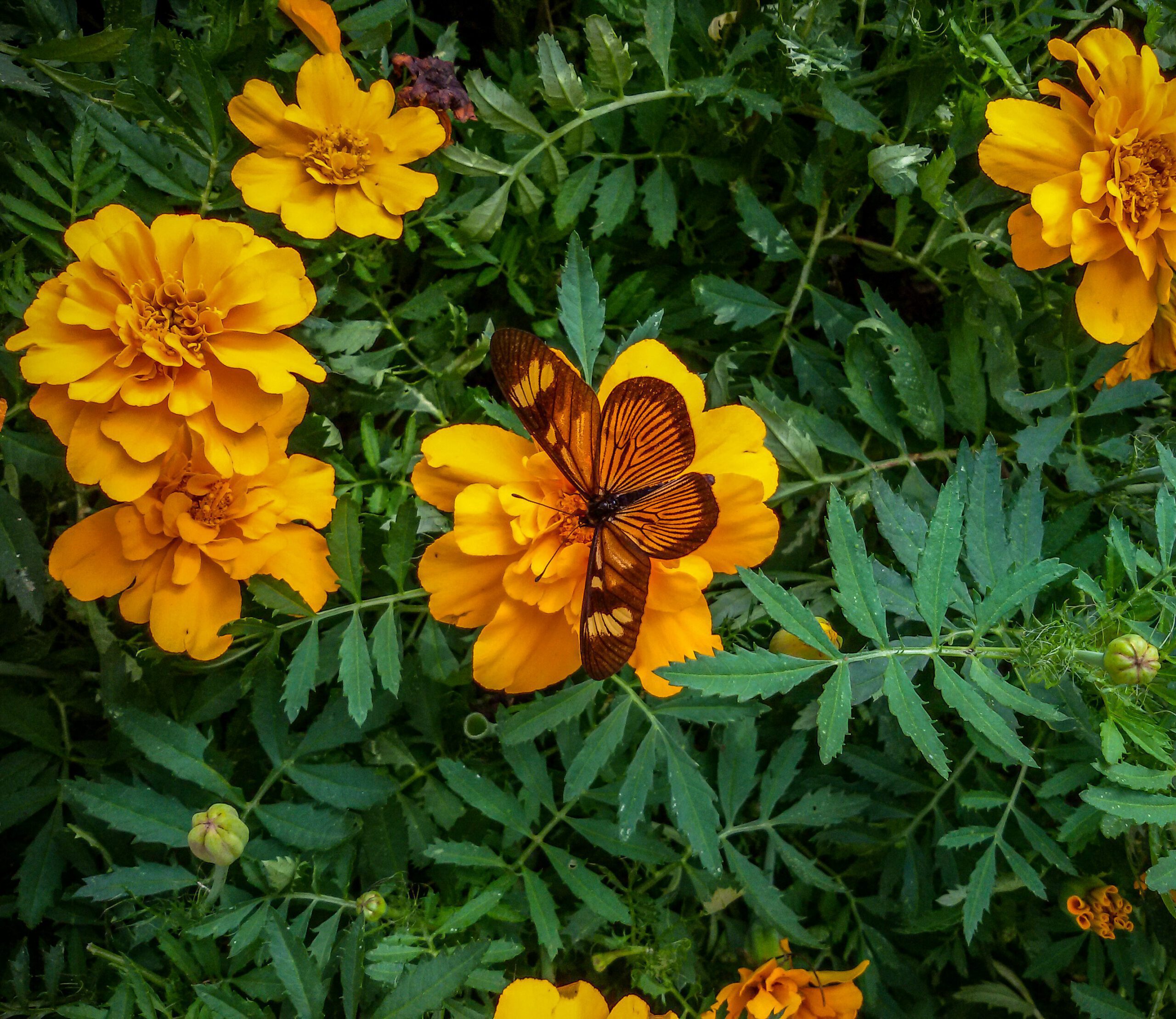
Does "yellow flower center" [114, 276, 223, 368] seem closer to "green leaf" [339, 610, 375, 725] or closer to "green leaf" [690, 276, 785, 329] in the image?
"green leaf" [339, 610, 375, 725]

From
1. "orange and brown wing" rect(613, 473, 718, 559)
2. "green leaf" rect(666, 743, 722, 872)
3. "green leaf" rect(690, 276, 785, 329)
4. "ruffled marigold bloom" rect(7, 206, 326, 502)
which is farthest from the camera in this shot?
"green leaf" rect(690, 276, 785, 329)

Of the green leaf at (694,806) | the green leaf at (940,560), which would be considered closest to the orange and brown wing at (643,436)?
the green leaf at (940,560)

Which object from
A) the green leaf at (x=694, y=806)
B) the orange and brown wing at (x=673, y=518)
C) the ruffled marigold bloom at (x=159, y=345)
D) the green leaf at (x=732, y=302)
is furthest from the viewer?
the green leaf at (x=732, y=302)

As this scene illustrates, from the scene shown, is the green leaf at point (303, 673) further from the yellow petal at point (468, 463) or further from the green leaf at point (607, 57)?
A: the green leaf at point (607, 57)

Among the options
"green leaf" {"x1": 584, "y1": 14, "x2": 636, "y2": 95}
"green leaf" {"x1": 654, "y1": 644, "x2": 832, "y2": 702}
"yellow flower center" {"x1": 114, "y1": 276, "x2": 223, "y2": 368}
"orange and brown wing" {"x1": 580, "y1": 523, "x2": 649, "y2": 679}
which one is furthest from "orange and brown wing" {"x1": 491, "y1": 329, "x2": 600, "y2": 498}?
"green leaf" {"x1": 584, "y1": 14, "x2": 636, "y2": 95}

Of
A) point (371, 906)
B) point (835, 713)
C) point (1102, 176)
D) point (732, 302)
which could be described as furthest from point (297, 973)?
point (1102, 176)

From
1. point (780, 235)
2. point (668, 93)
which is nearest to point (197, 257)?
point (668, 93)

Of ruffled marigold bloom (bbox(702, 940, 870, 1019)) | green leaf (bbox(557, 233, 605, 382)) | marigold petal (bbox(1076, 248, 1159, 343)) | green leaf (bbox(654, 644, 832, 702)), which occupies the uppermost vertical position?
green leaf (bbox(557, 233, 605, 382))

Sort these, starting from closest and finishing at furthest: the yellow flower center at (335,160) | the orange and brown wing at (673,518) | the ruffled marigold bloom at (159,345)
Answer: the orange and brown wing at (673,518), the ruffled marigold bloom at (159,345), the yellow flower center at (335,160)

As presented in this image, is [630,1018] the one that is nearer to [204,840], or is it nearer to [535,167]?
[204,840]
